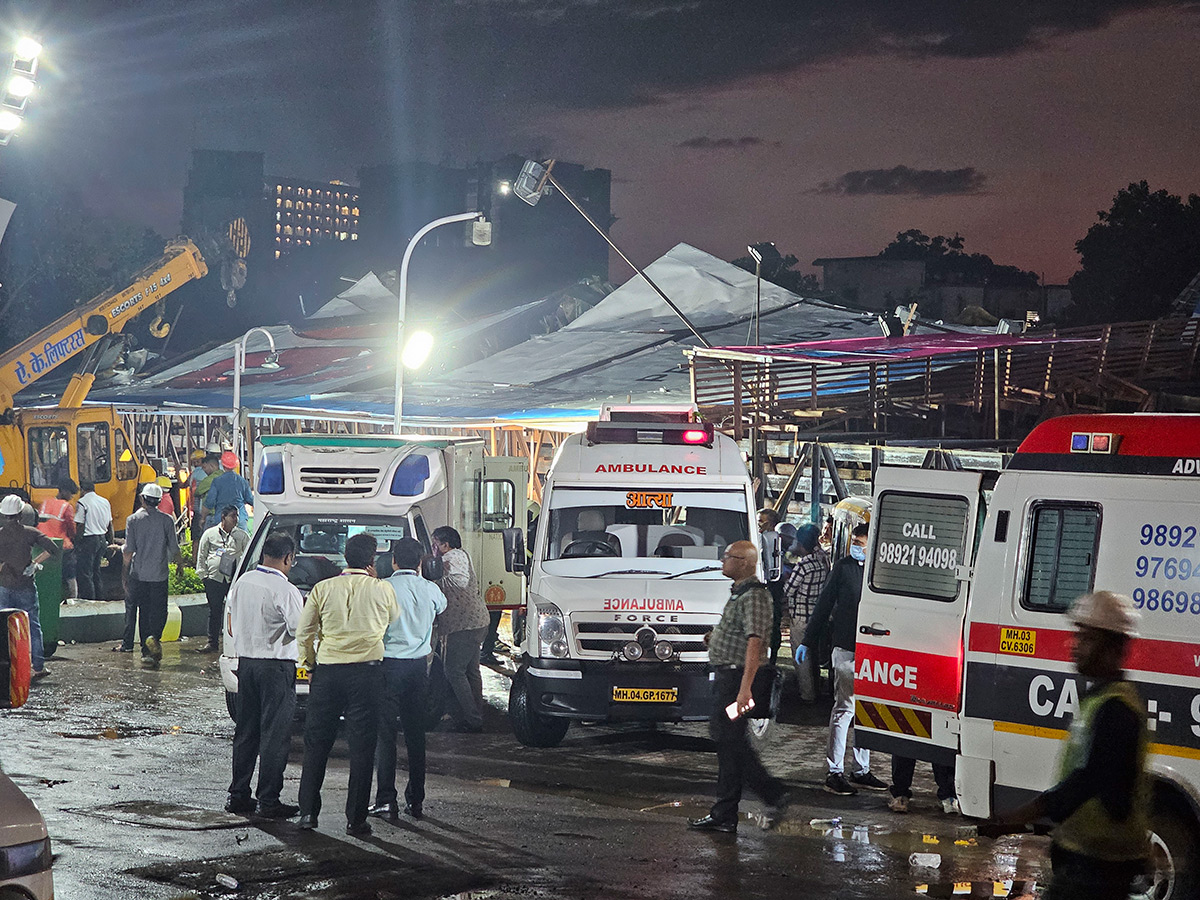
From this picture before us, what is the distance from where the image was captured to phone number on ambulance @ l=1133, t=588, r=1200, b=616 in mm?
7141

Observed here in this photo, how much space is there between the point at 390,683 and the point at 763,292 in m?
28.4

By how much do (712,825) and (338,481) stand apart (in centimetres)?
543

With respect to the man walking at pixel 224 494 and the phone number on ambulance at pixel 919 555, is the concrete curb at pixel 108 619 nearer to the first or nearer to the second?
the man walking at pixel 224 494

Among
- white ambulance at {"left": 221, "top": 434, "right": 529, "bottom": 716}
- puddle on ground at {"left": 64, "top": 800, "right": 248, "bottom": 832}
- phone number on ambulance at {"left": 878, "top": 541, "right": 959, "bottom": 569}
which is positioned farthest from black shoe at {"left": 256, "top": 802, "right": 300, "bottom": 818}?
phone number on ambulance at {"left": 878, "top": 541, "right": 959, "bottom": 569}

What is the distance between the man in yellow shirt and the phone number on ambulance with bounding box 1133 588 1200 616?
4.54 metres

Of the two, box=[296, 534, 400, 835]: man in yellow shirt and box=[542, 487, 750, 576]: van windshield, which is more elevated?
box=[542, 487, 750, 576]: van windshield

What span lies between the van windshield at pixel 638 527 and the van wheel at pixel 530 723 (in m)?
1.13

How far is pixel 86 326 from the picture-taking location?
26.7m

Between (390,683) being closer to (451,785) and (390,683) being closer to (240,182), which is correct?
(451,785)

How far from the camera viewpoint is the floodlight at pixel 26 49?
566 inches

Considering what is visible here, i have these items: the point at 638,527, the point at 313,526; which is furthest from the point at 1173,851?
the point at 313,526

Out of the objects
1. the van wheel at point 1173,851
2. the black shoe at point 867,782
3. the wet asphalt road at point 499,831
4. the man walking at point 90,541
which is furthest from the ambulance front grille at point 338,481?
the man walking at point 90,541

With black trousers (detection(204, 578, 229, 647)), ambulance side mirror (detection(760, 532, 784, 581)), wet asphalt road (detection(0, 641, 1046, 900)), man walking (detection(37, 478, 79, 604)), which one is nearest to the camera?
wet asphalt road (detection(0, 641, 1046, 900))

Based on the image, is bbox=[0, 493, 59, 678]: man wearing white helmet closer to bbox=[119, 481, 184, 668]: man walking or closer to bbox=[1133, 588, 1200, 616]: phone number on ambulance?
bbox=[119, 481, 184, 668]: man walking
